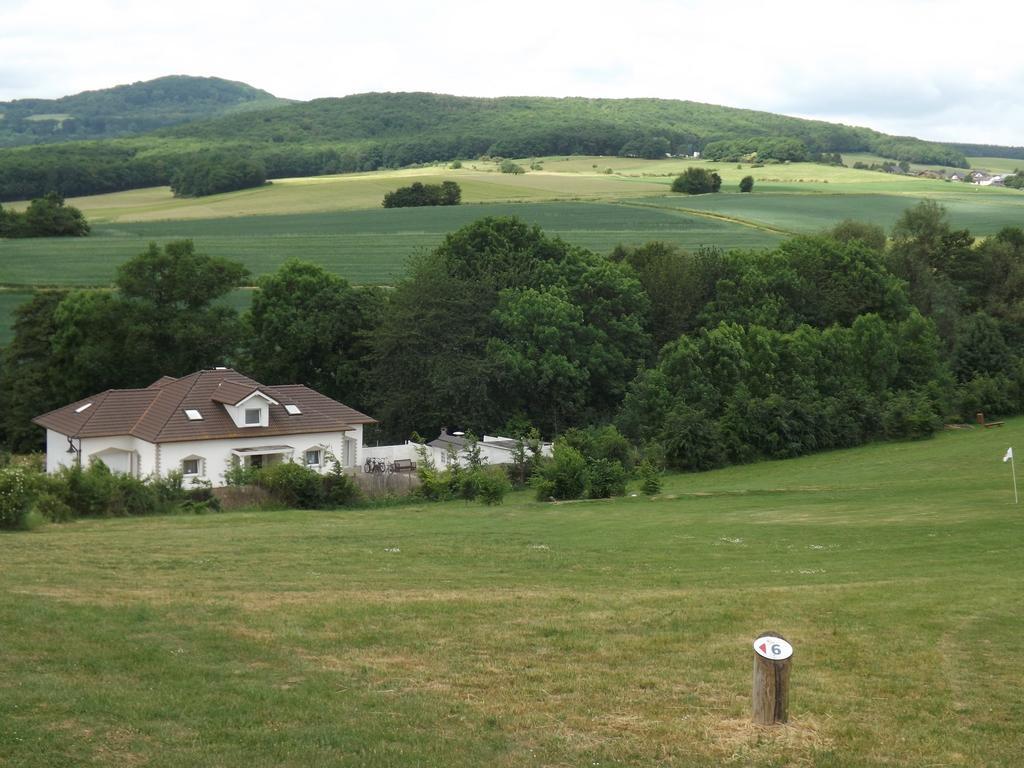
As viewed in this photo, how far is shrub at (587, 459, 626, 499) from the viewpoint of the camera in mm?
39281

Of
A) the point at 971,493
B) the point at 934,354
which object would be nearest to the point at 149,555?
the point at 971,493

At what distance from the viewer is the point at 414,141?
504 ft

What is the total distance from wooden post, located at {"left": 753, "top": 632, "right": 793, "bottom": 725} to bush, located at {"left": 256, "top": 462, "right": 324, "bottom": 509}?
2830cm

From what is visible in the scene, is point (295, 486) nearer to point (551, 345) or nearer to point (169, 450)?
point (169, 450)

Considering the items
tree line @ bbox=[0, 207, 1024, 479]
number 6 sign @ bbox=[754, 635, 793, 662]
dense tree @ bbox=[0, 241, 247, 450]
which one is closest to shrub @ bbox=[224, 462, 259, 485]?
tree line @ bbox=[0, 207, 1024, 479]

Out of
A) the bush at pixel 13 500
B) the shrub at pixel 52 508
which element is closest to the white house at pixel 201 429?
the shrub at pixel 52 508

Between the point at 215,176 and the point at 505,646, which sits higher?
the point at 215,176

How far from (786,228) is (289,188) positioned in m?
49.5

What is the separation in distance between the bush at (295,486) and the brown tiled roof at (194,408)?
1031 cm

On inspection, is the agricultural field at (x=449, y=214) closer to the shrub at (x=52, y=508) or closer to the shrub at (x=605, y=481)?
the shrub at (x=605, y=481)

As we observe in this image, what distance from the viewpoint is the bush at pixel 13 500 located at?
87.1 feet

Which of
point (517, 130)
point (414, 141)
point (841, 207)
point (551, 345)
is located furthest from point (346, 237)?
point (517, 130)

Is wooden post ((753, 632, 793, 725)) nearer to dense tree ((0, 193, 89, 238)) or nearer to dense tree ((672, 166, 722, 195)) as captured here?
dense tree ((0, 193, 89, 238))

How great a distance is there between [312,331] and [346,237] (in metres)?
34.0
